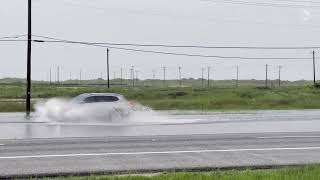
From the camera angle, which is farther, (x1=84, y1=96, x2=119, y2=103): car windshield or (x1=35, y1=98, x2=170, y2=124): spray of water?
(x1=84, y1=96, x2=119, y2=103): car windshield

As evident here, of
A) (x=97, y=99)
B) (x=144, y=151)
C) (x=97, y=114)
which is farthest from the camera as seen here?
(x=97, y=99)

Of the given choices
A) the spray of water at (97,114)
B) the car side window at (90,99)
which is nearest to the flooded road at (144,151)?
the spray of water at (97,114)

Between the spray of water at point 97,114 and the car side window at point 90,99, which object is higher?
the car side window at point 90,99

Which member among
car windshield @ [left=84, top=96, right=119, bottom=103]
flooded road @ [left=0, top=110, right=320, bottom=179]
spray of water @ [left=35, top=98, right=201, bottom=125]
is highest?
car windshield @ [left=84, top=96, right=119, bottom=103]

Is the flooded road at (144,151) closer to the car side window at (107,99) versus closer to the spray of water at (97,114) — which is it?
the spray of water at (97,114)

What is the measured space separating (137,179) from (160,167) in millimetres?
2670

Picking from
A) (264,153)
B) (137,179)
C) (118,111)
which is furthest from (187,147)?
(118,111)

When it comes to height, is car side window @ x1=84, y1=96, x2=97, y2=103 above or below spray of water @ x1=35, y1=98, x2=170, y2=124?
above

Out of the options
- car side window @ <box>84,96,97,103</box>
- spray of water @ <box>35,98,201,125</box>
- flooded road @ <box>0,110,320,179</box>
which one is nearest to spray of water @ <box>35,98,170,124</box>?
spray of water @ <box>35,98,201,125</box>

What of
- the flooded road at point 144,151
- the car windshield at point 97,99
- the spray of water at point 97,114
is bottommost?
the flooded road at point 144,151

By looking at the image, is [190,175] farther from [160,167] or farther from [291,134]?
[291,134]

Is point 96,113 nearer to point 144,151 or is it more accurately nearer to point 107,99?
point 107,99

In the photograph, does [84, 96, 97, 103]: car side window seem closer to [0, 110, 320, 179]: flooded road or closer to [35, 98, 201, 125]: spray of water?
[35, 98, 201, 125]: spray of water

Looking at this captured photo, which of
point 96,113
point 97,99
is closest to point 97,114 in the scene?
point 96,113
